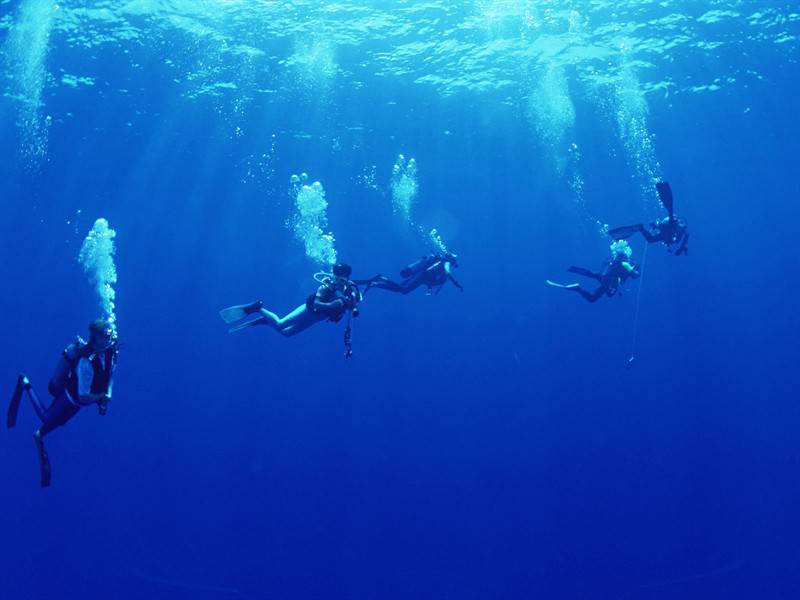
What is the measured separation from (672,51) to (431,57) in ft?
29.4

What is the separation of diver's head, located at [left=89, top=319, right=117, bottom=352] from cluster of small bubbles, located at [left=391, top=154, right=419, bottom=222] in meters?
26.7

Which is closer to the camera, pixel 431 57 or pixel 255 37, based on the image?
pixel 255 37

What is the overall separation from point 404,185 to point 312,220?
14477mm

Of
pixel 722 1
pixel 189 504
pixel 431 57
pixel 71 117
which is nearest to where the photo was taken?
pixel 722 1

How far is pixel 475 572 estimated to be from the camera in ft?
101

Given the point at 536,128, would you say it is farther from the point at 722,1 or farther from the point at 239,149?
the point at 239,149

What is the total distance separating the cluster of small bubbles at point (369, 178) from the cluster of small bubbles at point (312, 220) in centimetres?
241

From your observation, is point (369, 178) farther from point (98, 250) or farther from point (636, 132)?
point (98, 250)

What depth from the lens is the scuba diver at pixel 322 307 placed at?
9492 mm

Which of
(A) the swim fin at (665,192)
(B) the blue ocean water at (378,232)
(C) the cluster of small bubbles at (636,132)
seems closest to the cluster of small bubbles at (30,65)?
(B) the blue ocean water at (378,232)

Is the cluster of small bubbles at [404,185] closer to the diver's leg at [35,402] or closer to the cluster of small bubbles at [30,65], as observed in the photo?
the cluster of small bubbles at [30,65]

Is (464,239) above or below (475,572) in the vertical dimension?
above

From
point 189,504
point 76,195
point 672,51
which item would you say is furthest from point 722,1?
point 189,504

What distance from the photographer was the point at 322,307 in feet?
30.8
